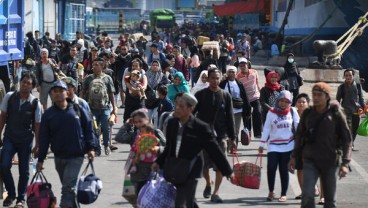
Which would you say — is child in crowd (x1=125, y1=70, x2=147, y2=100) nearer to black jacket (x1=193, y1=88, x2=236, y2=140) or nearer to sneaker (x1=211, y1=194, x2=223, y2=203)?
black jacket (x1=193, y1=88, x2=236, y2=140)

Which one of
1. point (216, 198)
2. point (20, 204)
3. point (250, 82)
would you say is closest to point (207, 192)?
point (216, 198)

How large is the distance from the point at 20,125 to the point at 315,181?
3595 mm

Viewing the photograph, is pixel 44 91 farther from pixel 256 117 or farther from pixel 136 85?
pixel 256 117

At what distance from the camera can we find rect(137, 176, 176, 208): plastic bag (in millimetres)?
9625

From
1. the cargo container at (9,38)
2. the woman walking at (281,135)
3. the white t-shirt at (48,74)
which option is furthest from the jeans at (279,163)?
the cargo container at (9,38)

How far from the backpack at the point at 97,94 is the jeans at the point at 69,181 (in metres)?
5.24

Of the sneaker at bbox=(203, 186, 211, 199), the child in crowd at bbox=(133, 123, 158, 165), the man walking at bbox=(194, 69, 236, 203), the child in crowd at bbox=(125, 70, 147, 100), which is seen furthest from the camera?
the child in crowd at bbox=(125, 70, 147, 100)

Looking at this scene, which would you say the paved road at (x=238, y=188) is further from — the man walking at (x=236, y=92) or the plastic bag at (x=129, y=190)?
the plastic bag at (x=129, y=190)

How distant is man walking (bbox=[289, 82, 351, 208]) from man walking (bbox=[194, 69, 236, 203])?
2566 millimetres

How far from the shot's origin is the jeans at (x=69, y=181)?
10.7 metres

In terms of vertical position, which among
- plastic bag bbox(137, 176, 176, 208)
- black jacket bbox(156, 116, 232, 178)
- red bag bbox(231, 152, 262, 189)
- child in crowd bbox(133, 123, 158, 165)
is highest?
black jacket bbox(156, 116, 232, 178)

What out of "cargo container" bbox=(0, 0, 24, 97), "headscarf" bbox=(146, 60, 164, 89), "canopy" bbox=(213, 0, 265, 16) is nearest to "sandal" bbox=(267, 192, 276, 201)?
"headscarf" bbox=(146, 60, 164, 89)

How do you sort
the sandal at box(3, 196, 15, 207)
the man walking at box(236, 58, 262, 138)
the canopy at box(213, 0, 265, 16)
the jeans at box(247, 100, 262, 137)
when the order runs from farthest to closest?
the canopy at box(213, 0, 265, 16) < the jeans at box(247, 100, 262, 137) < the man walking at box(236, 58, 262, 138) < the sandal at box(3, 196, 15, 207)

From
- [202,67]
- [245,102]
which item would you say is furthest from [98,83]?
[202,67]
